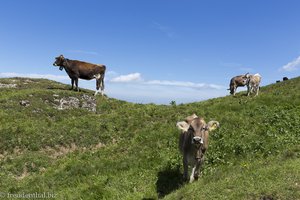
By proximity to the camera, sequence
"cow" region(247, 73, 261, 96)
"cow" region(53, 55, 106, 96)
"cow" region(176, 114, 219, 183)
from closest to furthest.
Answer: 1. "cow" region(176, 114, 219, 183)
2. "cow" region(247, 73, 261, 96)
3. "cow" region(53, 55, 106, 96)

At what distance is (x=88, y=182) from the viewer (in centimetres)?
1727

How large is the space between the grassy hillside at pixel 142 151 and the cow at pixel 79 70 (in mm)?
8095

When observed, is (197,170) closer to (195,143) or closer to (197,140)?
(195,143)

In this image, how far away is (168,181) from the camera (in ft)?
53.2

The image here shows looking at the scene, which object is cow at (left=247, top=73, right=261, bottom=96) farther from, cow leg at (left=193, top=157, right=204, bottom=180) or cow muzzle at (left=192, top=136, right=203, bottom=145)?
cow muzzle at (left=192, top=136, right=203, bottom=145)

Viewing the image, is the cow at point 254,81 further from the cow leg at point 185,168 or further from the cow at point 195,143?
the cow leg at point 185,168

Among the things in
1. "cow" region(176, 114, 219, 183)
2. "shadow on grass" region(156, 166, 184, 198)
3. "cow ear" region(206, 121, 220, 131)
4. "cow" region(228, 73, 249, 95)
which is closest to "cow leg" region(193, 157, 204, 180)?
"cow" region(176, 114, 219, 183)

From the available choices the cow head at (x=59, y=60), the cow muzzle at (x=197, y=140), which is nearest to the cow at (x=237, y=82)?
the cow head at (x=59, y=60)

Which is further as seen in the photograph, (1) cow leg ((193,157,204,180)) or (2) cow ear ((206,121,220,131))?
(1) cow leg ((193,157,204,180))

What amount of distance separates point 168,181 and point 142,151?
4009 millimetres

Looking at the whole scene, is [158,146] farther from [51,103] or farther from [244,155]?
[51,103]

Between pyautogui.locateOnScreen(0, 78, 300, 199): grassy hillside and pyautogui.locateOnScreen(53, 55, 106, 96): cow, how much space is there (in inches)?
319

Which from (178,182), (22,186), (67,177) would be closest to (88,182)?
(67,177)

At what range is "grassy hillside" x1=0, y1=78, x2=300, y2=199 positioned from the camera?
1332 centimetres
